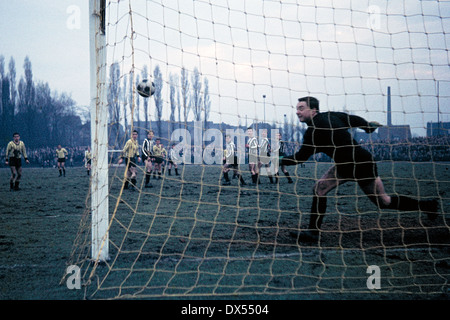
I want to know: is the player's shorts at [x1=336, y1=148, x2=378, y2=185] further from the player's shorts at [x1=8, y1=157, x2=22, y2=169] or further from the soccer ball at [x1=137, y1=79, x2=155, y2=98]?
the player's shorts at [x1=8, y1=157, x2=22, y2=169]

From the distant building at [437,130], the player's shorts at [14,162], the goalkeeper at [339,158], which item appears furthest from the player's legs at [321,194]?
the player's shorts at [14,162]

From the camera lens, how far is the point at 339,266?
135 inches

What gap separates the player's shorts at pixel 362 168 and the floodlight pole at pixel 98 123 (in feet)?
8.23

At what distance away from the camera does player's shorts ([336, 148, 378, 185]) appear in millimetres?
3928

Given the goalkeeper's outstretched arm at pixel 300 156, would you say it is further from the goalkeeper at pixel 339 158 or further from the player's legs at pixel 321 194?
the player's legs at pixel 321 194

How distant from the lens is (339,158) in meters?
4.03

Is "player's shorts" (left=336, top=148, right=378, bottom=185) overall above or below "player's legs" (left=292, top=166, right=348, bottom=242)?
above

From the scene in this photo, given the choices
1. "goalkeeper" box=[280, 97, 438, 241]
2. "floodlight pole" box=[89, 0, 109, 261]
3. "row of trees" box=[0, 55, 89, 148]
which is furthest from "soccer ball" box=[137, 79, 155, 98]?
"row of trees" box=[0, 55, 89, 148]

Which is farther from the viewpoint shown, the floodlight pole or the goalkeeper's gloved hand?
the goalkeeper's gloved hand

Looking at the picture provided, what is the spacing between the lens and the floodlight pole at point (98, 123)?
132 inches

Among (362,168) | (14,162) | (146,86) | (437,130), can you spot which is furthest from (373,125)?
(14,162)

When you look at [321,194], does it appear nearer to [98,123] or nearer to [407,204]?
[407,204]

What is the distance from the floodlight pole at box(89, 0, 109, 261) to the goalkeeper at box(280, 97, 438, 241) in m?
1.91
